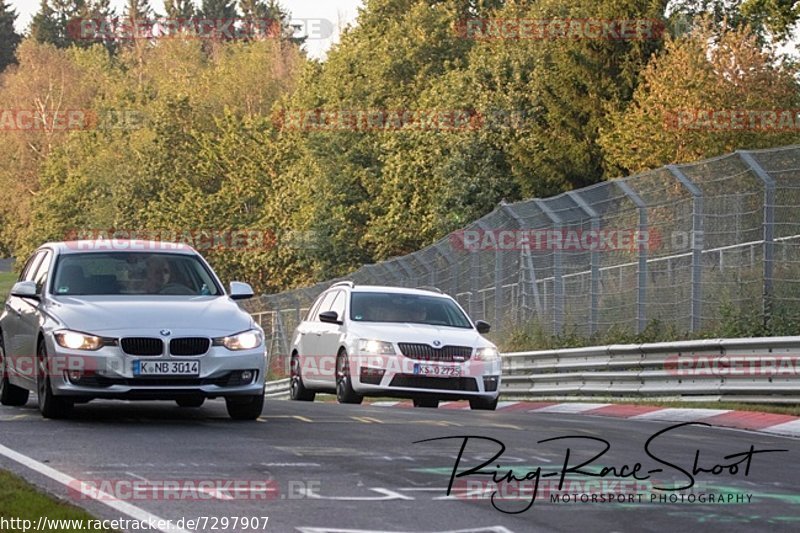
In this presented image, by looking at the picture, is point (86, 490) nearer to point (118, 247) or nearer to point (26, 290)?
point (26, 290)

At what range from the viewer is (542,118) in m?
61.2

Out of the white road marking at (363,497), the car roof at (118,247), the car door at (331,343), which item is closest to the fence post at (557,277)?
the car door at (331,343)

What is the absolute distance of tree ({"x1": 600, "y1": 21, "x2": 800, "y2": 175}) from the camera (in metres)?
51.7

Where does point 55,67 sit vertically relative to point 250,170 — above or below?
above

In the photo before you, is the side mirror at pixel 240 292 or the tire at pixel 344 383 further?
the tire at pixel 344 383

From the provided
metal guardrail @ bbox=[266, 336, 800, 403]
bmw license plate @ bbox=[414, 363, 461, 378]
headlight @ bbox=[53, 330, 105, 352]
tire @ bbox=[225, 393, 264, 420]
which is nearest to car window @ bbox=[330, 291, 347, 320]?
bmw license plate @ bbox=[414, 363, 461, 378]

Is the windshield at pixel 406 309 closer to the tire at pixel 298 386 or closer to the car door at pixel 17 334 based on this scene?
the tire at pixel 298 386

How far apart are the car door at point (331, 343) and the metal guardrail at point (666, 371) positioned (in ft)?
10.8

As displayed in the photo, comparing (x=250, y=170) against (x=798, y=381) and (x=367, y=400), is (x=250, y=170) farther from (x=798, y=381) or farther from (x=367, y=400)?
(x=798, y=381)

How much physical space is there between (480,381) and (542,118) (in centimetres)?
4248

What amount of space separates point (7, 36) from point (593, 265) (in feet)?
519

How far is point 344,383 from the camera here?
65.7ft

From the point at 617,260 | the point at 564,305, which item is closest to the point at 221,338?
the point at 617,260

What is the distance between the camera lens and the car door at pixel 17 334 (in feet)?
48.0
